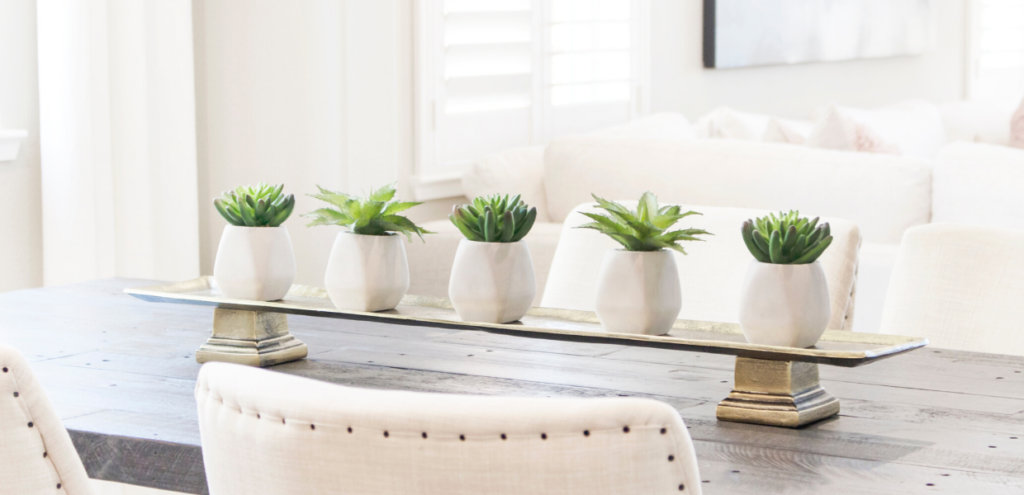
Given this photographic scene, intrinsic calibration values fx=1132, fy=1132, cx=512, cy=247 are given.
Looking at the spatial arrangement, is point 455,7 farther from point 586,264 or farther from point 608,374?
point 608,374

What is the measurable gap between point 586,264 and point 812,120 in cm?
302

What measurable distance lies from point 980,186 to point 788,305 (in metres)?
1.48

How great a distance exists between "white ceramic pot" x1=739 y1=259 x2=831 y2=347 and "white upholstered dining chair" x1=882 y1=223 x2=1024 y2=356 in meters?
0.46

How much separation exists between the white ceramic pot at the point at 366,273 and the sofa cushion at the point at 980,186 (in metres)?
1.49

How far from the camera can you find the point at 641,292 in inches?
43.9

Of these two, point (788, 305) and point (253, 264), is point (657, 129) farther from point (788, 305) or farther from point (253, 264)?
point (788, 305)

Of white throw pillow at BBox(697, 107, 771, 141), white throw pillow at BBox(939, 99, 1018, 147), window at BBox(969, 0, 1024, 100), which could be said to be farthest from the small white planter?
window at BBox(969, 0, 1024, 100)

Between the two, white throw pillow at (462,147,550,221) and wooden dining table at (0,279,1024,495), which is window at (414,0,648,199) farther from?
wooden dining table at (0,279,1024,495)

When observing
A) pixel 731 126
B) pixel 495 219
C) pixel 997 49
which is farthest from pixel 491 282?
pixel 997 49

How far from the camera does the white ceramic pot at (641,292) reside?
112 centimetres

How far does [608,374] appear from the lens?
4.15 feet

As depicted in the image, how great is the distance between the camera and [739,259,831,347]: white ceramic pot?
104cm

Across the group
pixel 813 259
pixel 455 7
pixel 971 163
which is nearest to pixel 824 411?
pixel 813 259

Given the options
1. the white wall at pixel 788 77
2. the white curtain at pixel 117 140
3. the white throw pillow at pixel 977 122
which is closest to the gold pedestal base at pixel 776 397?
the white curtain at pixel 117 140
